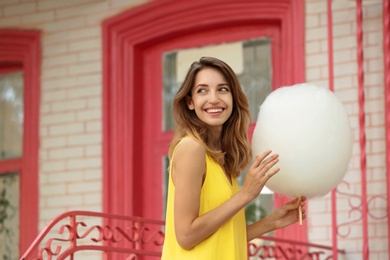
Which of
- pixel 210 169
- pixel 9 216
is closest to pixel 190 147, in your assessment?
pixel 210 169

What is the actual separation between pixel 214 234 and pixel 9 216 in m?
4.25

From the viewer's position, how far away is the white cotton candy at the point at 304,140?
339cm

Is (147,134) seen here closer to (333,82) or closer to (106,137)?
(106,137)

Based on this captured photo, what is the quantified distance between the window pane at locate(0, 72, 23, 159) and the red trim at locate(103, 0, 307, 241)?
0.82m

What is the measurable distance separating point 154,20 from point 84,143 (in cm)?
95

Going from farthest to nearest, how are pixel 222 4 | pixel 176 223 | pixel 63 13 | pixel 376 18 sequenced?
pixel 63 13 → pixel 222 4 → pixel 376 18 → pixel 176 223

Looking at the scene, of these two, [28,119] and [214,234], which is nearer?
[214,234]

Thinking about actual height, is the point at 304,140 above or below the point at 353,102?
below

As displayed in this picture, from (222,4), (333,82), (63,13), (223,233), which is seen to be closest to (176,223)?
(223,233)

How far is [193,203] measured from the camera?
10.8 feet

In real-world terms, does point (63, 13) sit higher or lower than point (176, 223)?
higher

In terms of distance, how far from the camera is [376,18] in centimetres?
600

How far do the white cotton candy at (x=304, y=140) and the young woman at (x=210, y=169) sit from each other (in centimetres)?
6

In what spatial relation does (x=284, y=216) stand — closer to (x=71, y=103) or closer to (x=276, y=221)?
(x=276, y=221)
